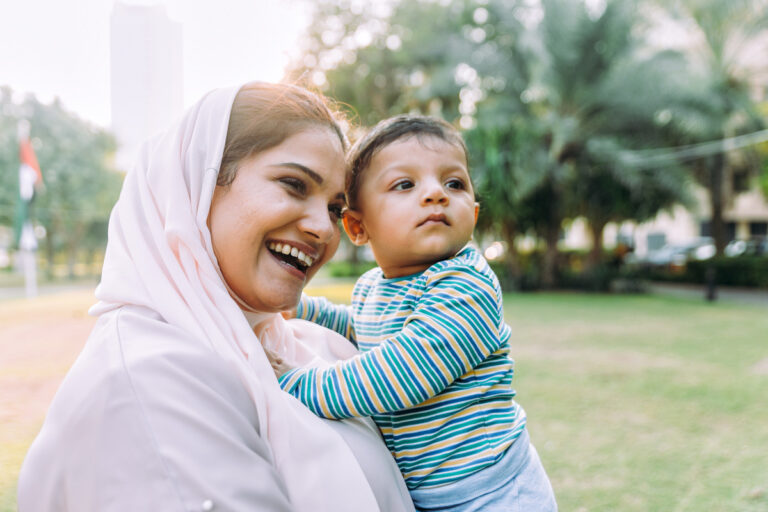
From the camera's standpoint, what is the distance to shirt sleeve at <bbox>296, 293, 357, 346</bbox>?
2.25 meters

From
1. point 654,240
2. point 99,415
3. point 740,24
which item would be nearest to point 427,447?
point 99,415

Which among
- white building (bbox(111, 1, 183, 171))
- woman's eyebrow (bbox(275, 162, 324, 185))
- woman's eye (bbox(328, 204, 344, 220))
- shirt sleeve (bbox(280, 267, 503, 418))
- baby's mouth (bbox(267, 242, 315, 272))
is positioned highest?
white building (bbox(111, 1, 183, 171))

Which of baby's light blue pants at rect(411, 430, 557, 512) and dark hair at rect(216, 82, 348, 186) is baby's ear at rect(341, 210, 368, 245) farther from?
baby's light blue pants at rect(411, 430, 557, 512)

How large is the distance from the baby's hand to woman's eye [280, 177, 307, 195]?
1.57 feet

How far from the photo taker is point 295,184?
1529mm

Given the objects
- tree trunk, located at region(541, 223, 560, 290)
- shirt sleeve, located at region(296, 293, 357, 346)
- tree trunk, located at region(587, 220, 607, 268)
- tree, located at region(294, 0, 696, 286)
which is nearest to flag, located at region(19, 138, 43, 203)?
tree, located at region(294, 0, 696, 286)

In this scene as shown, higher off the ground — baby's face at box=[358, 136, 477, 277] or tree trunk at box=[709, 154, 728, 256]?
baby's face at box=[358, 136, 477, 277]

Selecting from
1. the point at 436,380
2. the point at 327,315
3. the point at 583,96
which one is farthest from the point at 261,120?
the point at 583,96

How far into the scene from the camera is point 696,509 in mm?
3699

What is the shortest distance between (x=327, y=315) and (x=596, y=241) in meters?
21.3

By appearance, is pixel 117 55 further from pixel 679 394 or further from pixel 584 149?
pixel 584 149

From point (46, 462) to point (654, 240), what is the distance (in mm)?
45141

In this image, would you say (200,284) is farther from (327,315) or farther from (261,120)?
(327,315)

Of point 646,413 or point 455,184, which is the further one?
point 646,413
